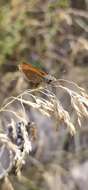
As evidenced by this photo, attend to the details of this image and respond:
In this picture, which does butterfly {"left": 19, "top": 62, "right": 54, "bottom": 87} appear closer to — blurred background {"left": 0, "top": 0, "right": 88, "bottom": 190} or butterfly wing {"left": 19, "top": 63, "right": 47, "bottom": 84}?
butterfly wing {"left": 19, "top": 63, "right": 47, "bottom": 84}

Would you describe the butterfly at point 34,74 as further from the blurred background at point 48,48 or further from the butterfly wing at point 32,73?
the blurred background at point 48,48

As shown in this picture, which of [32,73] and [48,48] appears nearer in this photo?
[32,73]

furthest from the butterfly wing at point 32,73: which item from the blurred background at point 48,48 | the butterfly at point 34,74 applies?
the blurred background at point 48,48

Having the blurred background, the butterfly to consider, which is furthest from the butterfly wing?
the blurred background

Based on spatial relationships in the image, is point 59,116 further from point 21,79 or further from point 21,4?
point 21,4

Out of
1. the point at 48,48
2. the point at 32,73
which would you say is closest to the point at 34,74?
the point at 32,73

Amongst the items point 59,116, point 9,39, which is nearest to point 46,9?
point 9,39

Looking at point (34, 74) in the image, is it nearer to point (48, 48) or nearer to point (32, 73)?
point (32, 73)
